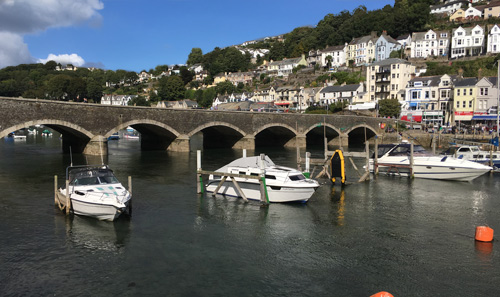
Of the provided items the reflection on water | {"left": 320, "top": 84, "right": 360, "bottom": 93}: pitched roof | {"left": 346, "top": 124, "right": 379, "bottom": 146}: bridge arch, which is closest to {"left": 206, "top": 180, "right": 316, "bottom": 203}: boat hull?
the reflection on water

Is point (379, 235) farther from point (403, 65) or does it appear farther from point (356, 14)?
point (356, 14)

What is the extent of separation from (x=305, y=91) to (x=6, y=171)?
9247cm

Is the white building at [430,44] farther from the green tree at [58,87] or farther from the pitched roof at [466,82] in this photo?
the green tree at [58,87]

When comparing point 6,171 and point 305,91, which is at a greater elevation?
point 305,91

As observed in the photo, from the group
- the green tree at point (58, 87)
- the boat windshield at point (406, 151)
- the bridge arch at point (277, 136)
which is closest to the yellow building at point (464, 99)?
the bridge arch at point (277, 136)

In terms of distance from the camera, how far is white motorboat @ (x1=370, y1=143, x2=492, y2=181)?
3216 centimetres

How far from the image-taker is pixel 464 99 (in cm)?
7662

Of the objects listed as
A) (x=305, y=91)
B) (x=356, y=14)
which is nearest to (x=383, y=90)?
(x=305, y=91)

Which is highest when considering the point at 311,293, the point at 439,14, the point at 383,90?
the point at 439,14

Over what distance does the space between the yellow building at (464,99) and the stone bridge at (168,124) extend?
14.4 m

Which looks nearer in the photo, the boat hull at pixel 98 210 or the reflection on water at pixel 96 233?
the reflection on water at pixel 96 233

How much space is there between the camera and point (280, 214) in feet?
71.4

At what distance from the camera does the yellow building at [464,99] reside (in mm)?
75500

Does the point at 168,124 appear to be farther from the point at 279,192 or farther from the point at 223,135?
the point at 279,192
